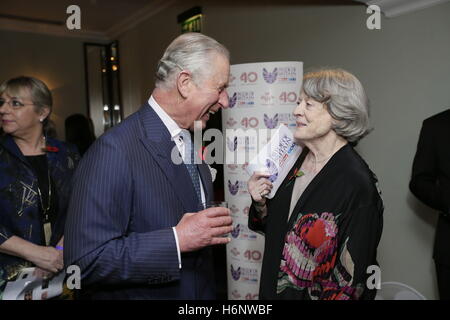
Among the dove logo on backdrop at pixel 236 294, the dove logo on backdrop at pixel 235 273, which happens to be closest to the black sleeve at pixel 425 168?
the dove logo on backdrop at pixel 235 273

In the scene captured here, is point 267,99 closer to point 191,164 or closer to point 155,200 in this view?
point 191,164

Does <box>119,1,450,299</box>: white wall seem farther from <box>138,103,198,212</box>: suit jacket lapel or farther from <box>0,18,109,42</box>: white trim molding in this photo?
<box>0,18,109,42</box>: white trim molding

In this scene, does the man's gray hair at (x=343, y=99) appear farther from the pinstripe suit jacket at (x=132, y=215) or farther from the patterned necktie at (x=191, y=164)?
the pinstripe suit jacket at (x=132, y=215)

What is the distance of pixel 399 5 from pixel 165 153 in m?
2.48

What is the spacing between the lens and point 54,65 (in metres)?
7.52

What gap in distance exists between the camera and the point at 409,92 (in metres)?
3.01

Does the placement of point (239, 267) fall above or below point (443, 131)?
below

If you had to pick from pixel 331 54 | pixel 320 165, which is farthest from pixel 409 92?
pixel 320 165

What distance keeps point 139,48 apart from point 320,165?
20.0ft

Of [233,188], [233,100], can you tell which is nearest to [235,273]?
[233,188]

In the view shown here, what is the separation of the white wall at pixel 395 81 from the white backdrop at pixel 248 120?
763mm

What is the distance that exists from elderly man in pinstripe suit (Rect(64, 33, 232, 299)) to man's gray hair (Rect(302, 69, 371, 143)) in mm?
460

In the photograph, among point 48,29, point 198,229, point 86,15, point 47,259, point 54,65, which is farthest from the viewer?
point 54,65
